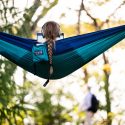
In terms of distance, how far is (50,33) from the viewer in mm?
3969

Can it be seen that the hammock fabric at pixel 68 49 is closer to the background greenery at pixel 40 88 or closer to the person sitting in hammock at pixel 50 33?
the person sitting in hammock at pixel 50 33

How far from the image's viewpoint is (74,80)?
13.2 meters

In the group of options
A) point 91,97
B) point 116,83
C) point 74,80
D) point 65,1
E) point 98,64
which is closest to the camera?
point 91,97

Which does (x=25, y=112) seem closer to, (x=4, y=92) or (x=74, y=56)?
(x=4, y=92)

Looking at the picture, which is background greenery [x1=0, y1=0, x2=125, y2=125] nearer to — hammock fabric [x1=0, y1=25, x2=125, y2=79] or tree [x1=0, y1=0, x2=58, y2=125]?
tree [x1=0, y1=0, x2=58, y2=125]

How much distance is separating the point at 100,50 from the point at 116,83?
7470 millimetres

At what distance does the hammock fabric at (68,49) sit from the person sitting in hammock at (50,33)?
0.49 feet

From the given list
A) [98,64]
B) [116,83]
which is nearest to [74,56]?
[98,64]

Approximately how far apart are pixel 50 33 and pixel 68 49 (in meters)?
0.34

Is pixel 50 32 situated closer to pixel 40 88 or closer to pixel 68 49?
pixel 68 49

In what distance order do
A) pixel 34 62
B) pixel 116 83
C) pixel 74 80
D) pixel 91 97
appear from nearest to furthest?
1. pixel 34 62
2. pixel 91 97
3. pixel 116 83
4. pixel 74 80

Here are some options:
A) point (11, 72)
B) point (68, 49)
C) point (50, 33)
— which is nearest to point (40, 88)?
point (11, 72)

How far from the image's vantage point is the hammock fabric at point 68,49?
4.24 metres

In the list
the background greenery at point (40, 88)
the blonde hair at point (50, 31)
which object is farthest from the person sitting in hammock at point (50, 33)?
the background greenery at point (40, 88)
